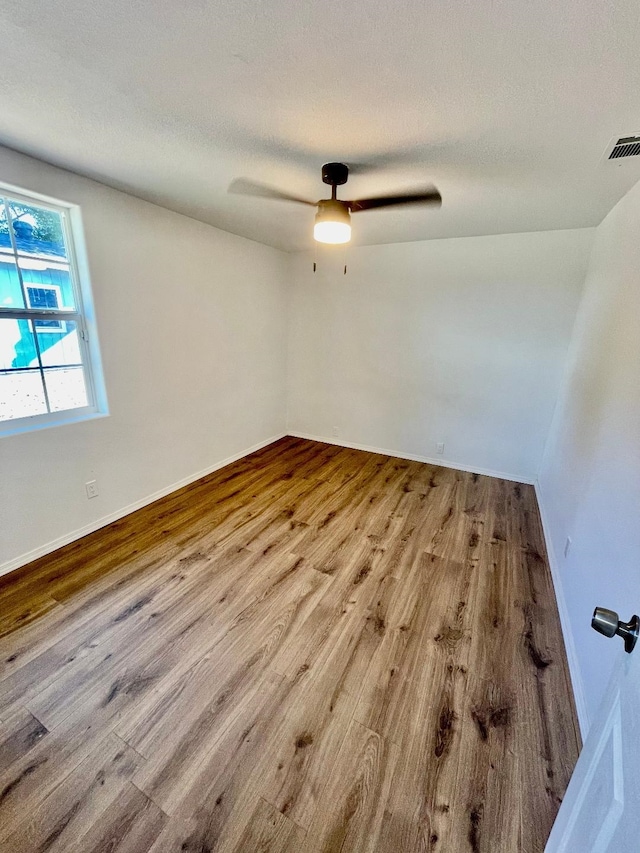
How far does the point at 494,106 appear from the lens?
4.31 ft

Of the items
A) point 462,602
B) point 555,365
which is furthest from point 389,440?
point 462,602

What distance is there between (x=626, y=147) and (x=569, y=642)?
2.39 metres

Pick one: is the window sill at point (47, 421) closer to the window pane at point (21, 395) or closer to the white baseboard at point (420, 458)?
the window pane at point (21, 395)

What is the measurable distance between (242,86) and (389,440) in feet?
11.3

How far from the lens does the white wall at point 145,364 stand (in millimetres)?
2150

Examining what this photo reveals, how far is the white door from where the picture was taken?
1.66 feet

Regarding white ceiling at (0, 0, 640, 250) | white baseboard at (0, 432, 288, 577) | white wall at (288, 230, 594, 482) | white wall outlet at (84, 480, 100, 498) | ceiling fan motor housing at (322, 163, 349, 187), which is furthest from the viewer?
white wall at (288, 230, 594, 482)

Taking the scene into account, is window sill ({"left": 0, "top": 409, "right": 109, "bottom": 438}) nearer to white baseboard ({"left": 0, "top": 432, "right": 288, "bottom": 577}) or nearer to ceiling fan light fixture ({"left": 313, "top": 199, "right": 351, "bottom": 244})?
white baseboard ({"left": 0, "top": 432, "right": 288, "bottom": 577})

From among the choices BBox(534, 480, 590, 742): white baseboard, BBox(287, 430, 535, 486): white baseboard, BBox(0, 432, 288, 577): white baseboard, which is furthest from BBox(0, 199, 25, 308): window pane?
BBox(534, 480, 590, 742): white baseboard

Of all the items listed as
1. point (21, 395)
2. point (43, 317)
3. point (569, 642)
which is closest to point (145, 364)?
point (43, 317)

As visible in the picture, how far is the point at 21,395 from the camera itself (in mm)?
2125

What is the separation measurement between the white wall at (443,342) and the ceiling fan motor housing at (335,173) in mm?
1972

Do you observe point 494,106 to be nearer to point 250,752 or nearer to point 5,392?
point 250,752

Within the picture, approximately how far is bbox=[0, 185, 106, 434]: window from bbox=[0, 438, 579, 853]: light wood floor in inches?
39.9
